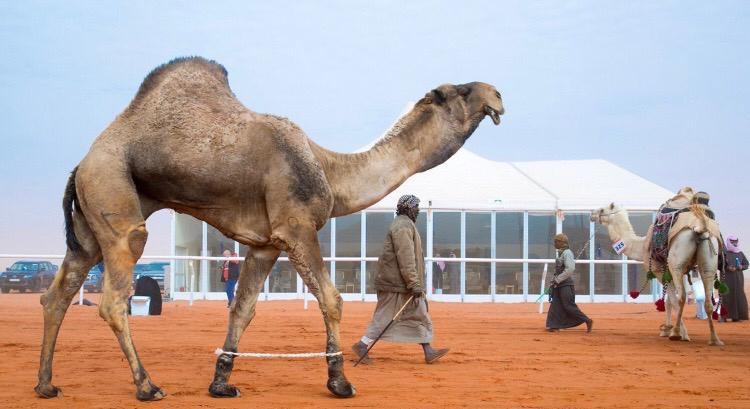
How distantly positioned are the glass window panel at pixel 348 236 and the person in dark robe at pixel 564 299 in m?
11.8

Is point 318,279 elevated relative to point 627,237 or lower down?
lower down

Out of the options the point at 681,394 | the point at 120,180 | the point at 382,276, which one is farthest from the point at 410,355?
the point at 120,180

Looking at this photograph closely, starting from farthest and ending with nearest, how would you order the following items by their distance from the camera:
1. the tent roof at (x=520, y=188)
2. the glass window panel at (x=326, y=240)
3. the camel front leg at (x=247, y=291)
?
the glass window panel at (x=326, y=240) → the tent roof at (x=520, y=188) → the camel front leg at (x=247, y=291)

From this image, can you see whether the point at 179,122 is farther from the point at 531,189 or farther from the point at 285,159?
the point at 531,189

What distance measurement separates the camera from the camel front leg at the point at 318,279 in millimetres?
7320

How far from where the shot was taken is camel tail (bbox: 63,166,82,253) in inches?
296

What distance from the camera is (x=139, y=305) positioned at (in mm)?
18469

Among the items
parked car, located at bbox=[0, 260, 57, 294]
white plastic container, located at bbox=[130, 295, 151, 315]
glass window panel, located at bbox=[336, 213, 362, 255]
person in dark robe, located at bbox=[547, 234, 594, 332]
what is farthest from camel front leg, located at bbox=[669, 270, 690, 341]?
parked car, located at bbox=[0, 260, 57, 294]

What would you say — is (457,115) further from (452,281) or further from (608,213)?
(452,281)

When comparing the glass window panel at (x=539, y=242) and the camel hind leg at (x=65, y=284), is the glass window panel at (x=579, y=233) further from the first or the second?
the camel hind leg at (x=65, y=284)

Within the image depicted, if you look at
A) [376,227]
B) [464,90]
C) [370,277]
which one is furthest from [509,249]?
[464,90]

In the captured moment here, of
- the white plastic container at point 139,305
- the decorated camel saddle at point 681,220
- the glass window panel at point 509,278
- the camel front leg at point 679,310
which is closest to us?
the decorated camel saddle at point 681,220

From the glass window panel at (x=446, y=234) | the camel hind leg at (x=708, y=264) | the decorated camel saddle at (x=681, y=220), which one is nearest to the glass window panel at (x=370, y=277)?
the glass window panel at (x=446, y=234)

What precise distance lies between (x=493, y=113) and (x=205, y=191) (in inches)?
106
